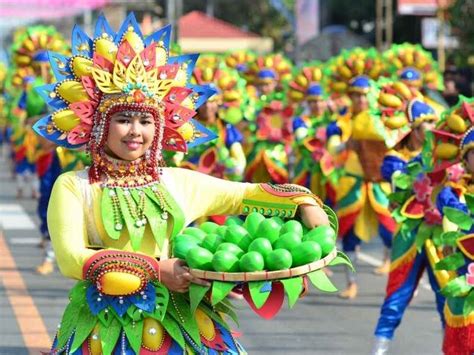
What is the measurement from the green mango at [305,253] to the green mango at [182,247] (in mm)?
375

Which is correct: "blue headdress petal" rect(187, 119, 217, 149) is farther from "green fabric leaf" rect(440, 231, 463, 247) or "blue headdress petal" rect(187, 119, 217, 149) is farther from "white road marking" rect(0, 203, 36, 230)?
"white road marking" rect(0, 203, 36, 230)

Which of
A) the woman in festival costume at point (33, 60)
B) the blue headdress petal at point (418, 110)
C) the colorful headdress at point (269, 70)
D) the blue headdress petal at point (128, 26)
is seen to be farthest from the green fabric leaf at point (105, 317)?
the colorful headdress at point (269, 70)

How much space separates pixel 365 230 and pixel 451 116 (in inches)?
182

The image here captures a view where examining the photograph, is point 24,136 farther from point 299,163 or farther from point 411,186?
point 411,186

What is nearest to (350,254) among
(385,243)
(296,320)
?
(385,243)

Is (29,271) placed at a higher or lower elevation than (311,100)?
lower

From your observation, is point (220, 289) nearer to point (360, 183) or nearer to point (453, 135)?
point (453, 135)

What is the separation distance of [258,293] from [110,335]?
0.76 metres

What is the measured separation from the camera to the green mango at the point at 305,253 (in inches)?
183

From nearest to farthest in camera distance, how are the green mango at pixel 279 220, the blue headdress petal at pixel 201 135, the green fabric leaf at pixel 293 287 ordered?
the green fabric leaf at pixel 293 287 < the green mango at pixel 279 220 < the blue headdress petal at pixel 201 135

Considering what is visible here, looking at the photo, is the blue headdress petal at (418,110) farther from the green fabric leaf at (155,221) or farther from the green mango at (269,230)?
the green mango at (269,230)

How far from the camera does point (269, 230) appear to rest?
4.81 meters

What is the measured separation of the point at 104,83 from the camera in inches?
209

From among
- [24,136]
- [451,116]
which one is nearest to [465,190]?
[451,116]
